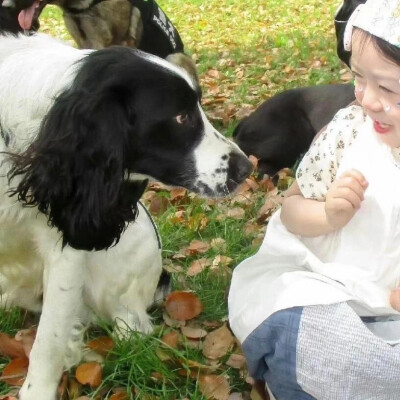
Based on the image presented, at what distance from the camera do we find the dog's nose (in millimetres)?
2816

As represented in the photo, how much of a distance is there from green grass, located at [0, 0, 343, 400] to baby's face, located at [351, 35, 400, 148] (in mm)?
1235

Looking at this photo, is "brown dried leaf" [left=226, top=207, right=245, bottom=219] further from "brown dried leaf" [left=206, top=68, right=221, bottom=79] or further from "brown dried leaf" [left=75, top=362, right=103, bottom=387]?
"brown dried leaf" [left=206, top=68, right=221, bottom=79]

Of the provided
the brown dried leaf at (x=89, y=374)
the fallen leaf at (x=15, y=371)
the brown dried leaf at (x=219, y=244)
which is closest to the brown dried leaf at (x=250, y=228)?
the brown dried leaf at (x=219, y=244)

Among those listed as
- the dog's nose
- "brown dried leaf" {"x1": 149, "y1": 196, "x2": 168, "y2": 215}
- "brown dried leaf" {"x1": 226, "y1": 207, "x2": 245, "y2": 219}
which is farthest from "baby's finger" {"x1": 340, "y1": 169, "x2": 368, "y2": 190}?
"brown dried leaf" {"x1": 149, "y1": 196, "x2": 168, "y2": 215}

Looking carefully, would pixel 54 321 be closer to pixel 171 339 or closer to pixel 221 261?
pixel 171 339

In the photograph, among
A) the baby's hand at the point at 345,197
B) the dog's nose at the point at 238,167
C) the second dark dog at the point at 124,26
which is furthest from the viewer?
the second dark dog at the point at 124,26

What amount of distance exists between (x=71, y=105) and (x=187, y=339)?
1205 mm

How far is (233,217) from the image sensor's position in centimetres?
416

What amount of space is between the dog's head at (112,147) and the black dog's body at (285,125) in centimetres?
244

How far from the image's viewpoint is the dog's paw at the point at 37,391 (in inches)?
109

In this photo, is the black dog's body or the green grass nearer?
the green grass

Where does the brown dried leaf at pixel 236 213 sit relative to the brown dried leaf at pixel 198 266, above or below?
below

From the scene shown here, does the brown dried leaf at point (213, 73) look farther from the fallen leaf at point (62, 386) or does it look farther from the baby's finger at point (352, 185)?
the baby's finger at point (352, 185)

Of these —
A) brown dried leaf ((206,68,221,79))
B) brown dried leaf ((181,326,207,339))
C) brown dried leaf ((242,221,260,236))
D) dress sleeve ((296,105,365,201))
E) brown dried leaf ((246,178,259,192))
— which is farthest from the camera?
brown dried leaf ((206,68,221,79))
